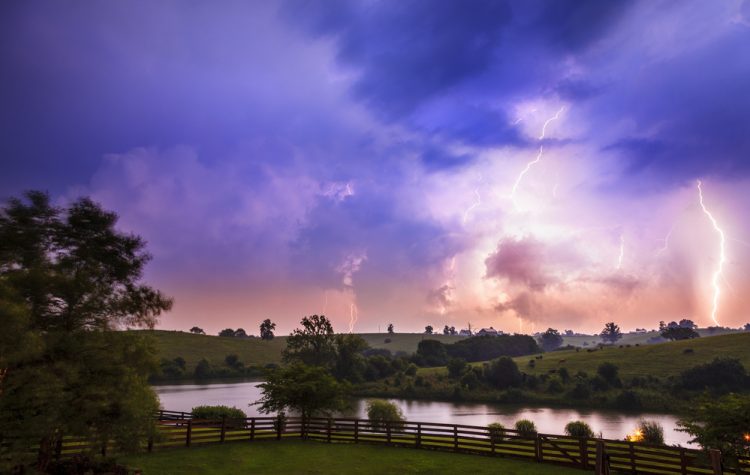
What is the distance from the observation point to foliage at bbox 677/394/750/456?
16.2 m

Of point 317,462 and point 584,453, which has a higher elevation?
point 584,453

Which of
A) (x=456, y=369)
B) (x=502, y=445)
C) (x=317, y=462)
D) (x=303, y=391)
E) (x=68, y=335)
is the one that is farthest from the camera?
(x=456, y=369)

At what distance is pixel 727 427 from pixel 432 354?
103m

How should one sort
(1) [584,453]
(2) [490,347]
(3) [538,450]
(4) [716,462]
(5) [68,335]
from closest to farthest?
(4) [716,462]
(5) [68,335]
(1) [584,453]
(3) [538,450]
(2) [490,347]

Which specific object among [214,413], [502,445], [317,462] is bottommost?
[502,445]

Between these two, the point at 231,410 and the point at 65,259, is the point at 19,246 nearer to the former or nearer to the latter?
the point at 65,259

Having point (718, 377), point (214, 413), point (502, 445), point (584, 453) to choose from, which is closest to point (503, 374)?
point (718, 377)

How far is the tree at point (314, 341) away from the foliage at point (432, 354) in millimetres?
32600

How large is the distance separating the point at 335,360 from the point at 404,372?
48.4 ft

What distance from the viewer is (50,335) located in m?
A: 14.7

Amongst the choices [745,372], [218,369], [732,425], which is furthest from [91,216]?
[218,369]

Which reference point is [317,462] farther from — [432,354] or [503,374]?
[432,354]

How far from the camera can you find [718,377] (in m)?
66.9

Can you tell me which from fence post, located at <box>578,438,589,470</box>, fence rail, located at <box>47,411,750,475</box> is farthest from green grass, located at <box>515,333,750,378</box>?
fence post, located at <box>578,438,589,470</box>
